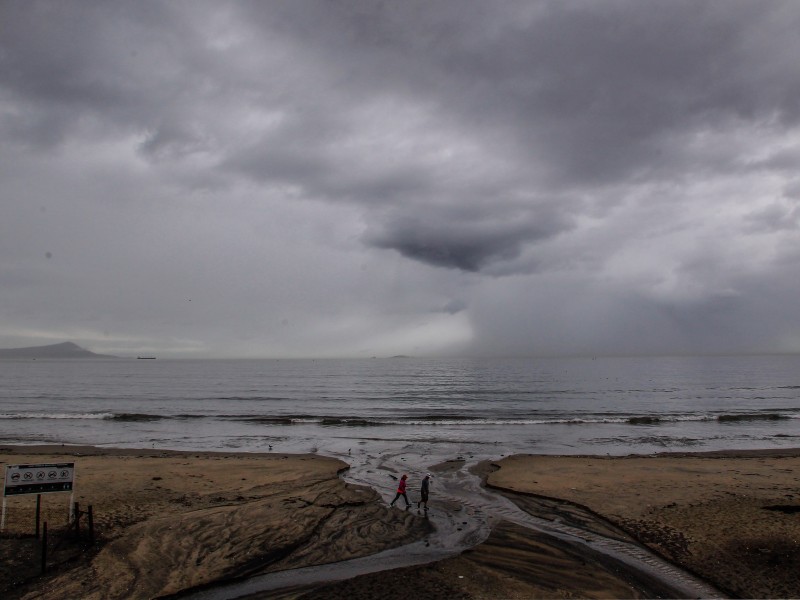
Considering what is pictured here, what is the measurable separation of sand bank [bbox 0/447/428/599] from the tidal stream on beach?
0.70 m

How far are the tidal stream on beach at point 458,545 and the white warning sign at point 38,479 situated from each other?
255 inches

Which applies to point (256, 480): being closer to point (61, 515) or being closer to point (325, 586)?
point (61, 515)

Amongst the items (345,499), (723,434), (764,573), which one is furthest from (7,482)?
(723,434)

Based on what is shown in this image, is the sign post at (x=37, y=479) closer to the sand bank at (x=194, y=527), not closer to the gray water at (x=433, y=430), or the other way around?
the sand bank at (x=194, y=527)

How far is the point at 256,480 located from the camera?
A: 84.8 ft

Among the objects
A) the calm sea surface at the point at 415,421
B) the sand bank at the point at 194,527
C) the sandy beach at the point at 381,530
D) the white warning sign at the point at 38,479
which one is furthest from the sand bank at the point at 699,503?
the white warning sign at the point at 38,479

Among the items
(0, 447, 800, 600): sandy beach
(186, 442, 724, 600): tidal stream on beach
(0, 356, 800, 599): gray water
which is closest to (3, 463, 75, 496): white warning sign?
(0, 447, 800, 600): sandy beach

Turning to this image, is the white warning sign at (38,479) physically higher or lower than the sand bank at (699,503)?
higher

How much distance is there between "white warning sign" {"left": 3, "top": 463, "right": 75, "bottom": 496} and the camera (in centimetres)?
1511

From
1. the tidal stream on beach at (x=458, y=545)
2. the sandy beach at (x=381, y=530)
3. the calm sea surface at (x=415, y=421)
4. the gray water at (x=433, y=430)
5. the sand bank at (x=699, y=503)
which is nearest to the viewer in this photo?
the sandy beach at (x=381, y=530)

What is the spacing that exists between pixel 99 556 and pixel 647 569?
17.8m

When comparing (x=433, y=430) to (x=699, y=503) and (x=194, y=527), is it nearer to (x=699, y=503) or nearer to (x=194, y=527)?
(x=699, y=503)

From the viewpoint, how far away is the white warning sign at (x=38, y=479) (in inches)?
595

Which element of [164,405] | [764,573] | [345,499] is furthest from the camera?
[164,405]
